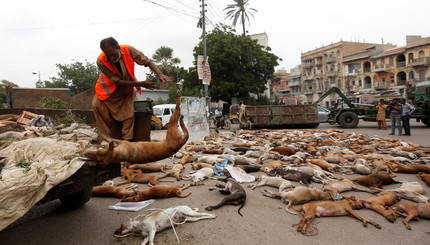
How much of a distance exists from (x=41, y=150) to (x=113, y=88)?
1139 millimetres

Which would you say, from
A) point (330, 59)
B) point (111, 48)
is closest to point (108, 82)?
point (111, 48)

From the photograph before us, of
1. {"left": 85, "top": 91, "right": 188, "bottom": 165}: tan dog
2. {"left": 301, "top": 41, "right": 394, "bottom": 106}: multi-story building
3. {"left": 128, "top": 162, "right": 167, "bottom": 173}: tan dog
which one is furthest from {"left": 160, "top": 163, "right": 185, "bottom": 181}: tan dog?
{"left": 301, "top": 41, "right": 394, "bottom": 106}: multi-story building

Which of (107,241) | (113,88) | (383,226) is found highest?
(113,88)

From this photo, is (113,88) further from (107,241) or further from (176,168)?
(176,168)

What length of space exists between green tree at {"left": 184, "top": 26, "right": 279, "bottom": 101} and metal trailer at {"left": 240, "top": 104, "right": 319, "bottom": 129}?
9.23m

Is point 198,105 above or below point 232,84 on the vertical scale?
below

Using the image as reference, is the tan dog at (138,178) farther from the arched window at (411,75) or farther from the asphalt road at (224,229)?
the arched window at (411,75)

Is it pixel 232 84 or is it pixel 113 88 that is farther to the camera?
pixel 232 84

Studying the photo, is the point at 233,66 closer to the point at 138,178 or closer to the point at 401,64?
the point at 138,178

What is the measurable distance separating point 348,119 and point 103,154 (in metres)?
16.8

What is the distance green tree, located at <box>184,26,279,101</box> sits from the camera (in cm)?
2590

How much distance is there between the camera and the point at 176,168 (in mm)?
5551

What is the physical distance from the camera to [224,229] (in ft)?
9.55

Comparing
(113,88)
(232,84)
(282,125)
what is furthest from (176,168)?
(232,84)
